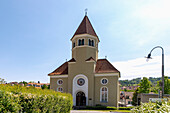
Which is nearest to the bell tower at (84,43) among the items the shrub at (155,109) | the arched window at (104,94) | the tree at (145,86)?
the arched window at (104,94)

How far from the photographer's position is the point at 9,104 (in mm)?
5836

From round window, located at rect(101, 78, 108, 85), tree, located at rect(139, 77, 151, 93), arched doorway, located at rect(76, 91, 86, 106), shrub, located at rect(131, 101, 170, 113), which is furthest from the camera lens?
tree, located at rect(139, 77, 151, 93)

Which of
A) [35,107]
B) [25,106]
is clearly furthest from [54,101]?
[25,106]

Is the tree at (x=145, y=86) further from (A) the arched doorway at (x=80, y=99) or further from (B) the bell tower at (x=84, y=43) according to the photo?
(A) the arched doorway at (x=80, y=99)

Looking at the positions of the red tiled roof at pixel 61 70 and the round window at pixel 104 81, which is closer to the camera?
the round window at pixel 104 81

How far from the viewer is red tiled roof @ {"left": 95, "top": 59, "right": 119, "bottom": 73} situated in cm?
2889

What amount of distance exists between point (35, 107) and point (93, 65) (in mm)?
21705

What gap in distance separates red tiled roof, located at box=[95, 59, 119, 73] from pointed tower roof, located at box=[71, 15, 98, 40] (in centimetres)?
612

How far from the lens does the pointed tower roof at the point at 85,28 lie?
104ft

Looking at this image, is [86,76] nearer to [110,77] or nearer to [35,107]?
[110,77]

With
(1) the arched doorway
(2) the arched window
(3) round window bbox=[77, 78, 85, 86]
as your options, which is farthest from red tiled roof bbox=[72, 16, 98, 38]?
(1) the arched doorway

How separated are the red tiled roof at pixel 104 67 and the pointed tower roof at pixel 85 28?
6.12 meters

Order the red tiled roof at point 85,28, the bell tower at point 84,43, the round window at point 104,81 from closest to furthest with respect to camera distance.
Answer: the round window at point 104,81
the bell tower at point 84,43
the red tiled roof at point 85,28

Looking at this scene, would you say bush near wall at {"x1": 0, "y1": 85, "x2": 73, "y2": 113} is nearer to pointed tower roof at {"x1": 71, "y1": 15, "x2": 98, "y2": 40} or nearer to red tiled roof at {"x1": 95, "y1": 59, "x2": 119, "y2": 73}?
red tiled roof at {"x1": 95, "y1": 59, "x2": 119, "y2": 73}
